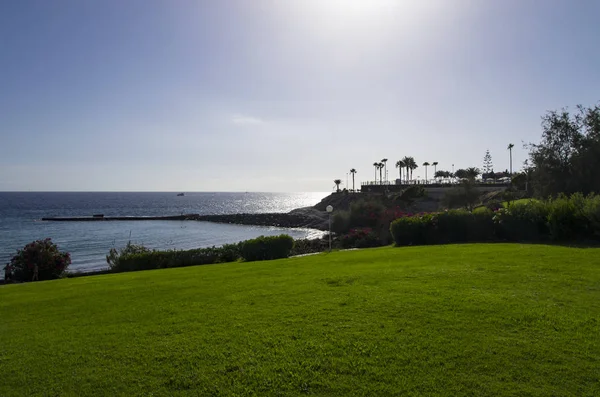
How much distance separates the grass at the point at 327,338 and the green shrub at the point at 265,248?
11.0 metres

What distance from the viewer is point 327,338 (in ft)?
19.9

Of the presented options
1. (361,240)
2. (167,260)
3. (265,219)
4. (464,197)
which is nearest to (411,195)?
(464,197)

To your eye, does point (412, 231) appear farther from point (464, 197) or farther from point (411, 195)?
point (411, 195)

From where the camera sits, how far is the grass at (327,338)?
4.85 metres

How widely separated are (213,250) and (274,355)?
69.1ft

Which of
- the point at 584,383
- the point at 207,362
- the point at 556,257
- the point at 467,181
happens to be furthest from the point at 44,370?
the point at 467,181

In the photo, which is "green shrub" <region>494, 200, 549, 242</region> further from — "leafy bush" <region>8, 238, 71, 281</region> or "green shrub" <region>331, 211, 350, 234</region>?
"green shrub" <region>331, 211, 350, 234</region>

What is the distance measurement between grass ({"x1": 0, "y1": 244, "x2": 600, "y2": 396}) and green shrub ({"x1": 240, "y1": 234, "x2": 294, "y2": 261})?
11.0 meters

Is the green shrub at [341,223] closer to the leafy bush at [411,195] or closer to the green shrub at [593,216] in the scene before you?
the leafy bush at [411,195]

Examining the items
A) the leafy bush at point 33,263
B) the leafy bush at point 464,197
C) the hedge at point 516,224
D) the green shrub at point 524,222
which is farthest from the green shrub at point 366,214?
the leafy bush at point 33,263

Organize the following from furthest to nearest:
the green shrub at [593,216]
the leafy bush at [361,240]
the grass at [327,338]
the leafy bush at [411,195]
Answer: the leafy bush at [411,195] < the leafy bush at [361,240] < the green shrub at [593,216] < the grass at [327,338]

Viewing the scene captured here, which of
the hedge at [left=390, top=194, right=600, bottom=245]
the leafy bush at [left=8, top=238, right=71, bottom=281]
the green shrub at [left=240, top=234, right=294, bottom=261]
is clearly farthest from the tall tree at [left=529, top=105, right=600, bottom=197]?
the leafy bush at [left=8, top=238, right=71, bottom=281]

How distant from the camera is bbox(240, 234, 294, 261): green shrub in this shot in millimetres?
21578

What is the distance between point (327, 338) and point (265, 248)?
15723mm
